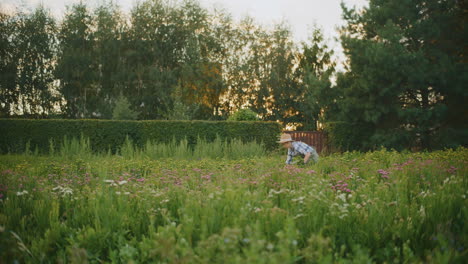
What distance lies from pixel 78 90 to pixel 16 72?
16.2 ft

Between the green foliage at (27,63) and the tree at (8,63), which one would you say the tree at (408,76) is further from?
the tree at (8,63)

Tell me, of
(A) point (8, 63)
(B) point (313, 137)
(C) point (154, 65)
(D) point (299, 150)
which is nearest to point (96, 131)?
(D) point (299, 150)

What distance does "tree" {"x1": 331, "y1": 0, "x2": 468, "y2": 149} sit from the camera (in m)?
13.5

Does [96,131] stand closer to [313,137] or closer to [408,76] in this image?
[313,137]

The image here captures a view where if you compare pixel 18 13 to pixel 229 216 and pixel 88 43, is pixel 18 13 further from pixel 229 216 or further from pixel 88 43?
pixel 229 216

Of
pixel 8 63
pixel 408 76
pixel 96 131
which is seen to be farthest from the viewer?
pixel 8 63

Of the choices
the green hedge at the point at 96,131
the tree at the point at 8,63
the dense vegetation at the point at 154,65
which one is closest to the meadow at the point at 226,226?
the green hedge at the point at 96,131

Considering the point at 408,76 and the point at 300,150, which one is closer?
the point at 300,150

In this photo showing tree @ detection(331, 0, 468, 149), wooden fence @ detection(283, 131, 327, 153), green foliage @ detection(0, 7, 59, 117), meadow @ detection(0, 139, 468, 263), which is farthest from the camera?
green foliage @ detection(0, 7, 59, 117)

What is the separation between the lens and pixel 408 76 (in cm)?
1355

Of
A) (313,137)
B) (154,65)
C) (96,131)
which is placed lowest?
(313,137)

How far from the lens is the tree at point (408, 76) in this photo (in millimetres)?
A: 13484

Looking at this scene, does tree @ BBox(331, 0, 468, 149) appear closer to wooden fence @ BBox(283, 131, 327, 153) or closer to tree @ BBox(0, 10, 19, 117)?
wooden fence @ BBox(283, 131, 327, 153)

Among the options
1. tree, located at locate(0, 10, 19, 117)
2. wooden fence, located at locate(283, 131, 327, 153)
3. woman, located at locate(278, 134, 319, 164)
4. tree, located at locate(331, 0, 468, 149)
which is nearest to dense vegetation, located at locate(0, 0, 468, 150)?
tree, located at locate(0, 10, 19, 117)
